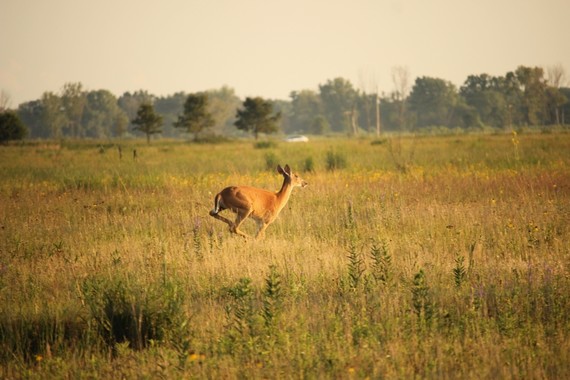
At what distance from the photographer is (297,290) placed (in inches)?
248

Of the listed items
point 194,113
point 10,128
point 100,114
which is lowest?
point 10,128

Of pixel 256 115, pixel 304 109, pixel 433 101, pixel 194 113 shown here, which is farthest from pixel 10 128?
pixel 304 109

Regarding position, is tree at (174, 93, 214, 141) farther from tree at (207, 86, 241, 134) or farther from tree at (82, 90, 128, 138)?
tree at (82, 90, 128, 138)

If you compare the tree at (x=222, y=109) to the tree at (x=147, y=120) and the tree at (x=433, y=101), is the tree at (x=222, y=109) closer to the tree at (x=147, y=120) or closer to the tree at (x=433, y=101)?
the tree at (x=433, y=101)

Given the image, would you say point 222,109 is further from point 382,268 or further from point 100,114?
point 382,268

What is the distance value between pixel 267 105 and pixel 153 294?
62.7 meters

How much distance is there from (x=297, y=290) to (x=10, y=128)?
58.2m

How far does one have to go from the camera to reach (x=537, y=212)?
413 inches

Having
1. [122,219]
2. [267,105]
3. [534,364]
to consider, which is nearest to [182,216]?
[122,219]

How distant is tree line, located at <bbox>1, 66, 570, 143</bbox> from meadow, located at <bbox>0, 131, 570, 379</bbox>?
4187cm

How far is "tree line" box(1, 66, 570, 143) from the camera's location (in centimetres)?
6731

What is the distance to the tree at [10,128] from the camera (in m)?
56.4

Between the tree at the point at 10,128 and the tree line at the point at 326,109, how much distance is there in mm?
10562

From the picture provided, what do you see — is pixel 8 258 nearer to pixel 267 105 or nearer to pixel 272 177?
pixel 272 177
